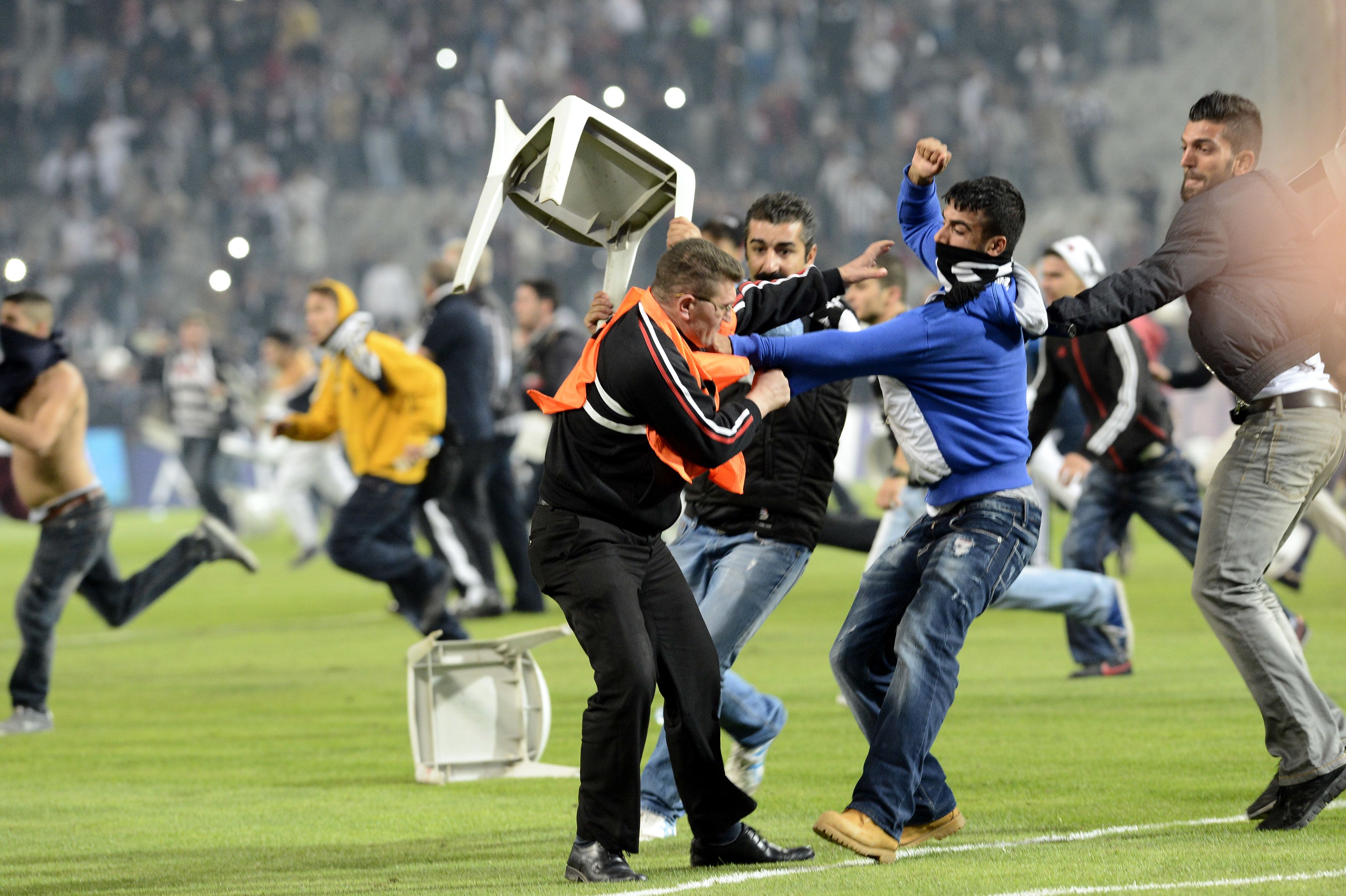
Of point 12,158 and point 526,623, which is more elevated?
point 12,158

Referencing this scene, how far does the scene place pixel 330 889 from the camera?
4.73 meters

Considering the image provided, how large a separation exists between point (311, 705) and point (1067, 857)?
4980 millimetres

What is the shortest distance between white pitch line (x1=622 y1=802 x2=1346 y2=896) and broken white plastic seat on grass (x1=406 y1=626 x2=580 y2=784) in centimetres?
204

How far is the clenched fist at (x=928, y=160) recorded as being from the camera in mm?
4969

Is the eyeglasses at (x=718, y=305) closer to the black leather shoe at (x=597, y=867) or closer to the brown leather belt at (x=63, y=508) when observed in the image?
the black leather shoe at (x=597, y=867)

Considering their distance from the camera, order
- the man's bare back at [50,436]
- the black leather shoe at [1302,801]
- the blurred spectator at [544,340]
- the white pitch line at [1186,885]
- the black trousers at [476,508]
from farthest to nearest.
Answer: the black trousers at [476,508], the blurred spectator at [544,340], the man's bare back at [50,436], the black leather shoe at [1302,801], the white pitch line at [1186,885]

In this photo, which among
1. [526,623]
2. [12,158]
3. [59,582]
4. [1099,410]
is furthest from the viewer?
[12,158]

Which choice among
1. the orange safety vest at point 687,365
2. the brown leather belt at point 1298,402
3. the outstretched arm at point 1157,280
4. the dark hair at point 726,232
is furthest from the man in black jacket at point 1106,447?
the orange safety vest at point 687,365

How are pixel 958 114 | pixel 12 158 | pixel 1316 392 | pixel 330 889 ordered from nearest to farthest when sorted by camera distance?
1. pixel 330 889
2. pixel 1316 392
3. pixel 958 114
4. pixel 12 158

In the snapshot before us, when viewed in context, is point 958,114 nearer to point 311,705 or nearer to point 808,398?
point 311,705

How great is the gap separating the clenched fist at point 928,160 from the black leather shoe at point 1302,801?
6.72 ft

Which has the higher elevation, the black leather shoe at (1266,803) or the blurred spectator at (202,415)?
the black leather shoe at (1266,803)

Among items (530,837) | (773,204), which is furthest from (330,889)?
(773,204)

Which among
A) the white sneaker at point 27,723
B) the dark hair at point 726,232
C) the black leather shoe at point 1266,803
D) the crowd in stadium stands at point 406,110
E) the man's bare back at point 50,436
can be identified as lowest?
the white sneaker at point 27,723
